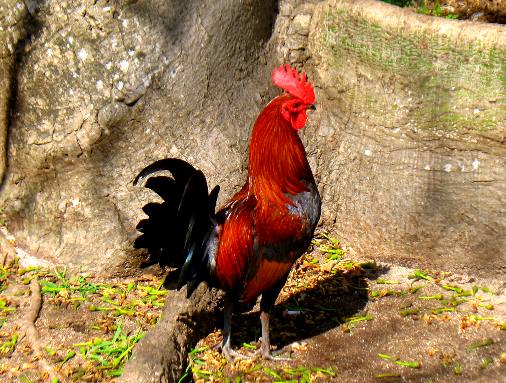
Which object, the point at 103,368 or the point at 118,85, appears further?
Answer: the point at 118,85

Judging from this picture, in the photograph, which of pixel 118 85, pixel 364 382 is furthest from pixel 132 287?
pixel 364 382

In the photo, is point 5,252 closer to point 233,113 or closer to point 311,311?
point 233,113

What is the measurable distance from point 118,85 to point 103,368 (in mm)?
2056

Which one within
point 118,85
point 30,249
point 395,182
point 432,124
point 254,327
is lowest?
point 254,327

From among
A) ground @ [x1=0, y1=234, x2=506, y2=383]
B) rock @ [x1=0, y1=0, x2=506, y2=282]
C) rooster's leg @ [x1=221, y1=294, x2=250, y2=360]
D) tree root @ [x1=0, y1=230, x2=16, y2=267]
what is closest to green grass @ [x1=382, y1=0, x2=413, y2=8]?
rock @ [x1=0, y1=0, x2=506, y2=282]

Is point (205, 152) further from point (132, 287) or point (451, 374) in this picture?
point (451, 374)

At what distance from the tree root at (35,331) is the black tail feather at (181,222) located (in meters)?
1.02

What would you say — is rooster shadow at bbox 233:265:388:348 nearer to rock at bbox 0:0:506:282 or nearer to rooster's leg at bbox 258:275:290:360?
rooster's leg at bbox 258:275:290:360

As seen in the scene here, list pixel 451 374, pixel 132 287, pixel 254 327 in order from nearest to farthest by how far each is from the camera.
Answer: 1. pixel 451 374
2. pixel 254 327
3. pixel 132 287

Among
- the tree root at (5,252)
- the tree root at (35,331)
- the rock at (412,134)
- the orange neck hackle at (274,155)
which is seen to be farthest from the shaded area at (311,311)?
the tree root at (5,252)

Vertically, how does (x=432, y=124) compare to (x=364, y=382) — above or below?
above

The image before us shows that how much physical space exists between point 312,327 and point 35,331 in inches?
74.4

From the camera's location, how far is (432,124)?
545cm

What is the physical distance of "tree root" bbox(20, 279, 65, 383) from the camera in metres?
4.59
